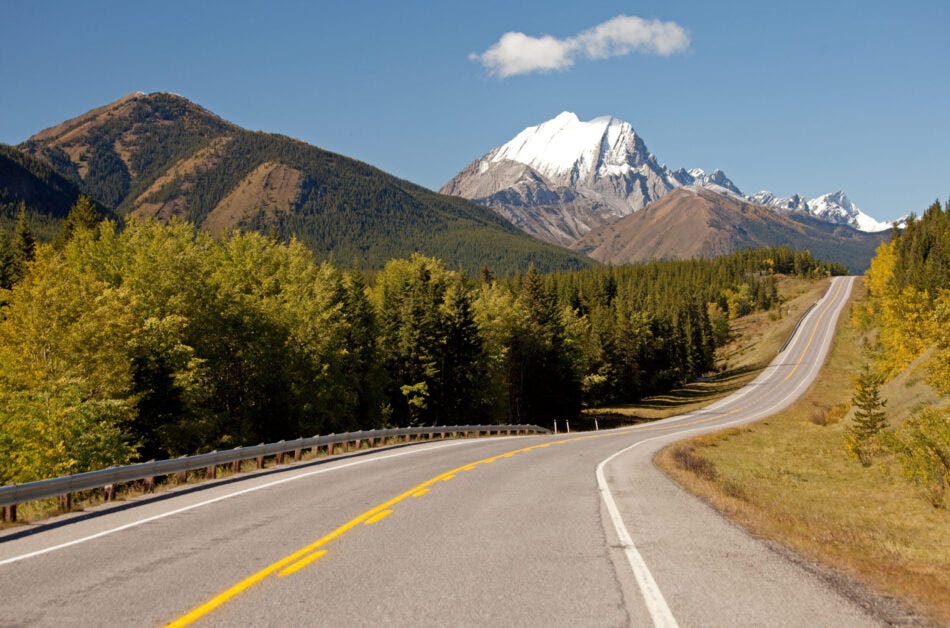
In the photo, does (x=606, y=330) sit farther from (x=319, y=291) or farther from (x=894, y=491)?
(x=894, y=491)

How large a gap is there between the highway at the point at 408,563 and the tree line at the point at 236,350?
1645 cm

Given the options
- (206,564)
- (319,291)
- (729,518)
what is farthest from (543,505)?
(319,291)

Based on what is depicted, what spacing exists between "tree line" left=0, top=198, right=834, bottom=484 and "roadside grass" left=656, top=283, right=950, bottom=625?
2082cm

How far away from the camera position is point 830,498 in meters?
20.3

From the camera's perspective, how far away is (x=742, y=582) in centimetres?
618

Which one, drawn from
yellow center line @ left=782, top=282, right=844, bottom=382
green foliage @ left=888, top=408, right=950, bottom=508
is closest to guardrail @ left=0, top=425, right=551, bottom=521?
green foliage @ left=888, top=408, right=950, bottom=508

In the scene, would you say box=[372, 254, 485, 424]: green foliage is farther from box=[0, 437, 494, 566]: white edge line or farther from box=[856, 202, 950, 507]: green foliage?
box=[856, 202, 950, 507]: green foliage

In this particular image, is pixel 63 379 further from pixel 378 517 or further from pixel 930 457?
pixel 930 457

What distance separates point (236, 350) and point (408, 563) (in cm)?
3402

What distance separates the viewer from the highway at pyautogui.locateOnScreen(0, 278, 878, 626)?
5289 mm

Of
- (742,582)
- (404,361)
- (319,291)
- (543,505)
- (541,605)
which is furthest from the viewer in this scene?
(404,361)

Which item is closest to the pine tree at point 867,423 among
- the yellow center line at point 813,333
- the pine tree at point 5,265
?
the yellow center line at point 813,333

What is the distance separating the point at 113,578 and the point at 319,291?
38.5 meters

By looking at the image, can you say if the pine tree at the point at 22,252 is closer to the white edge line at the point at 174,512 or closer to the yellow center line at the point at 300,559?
the white edge line at the point at 174,512
